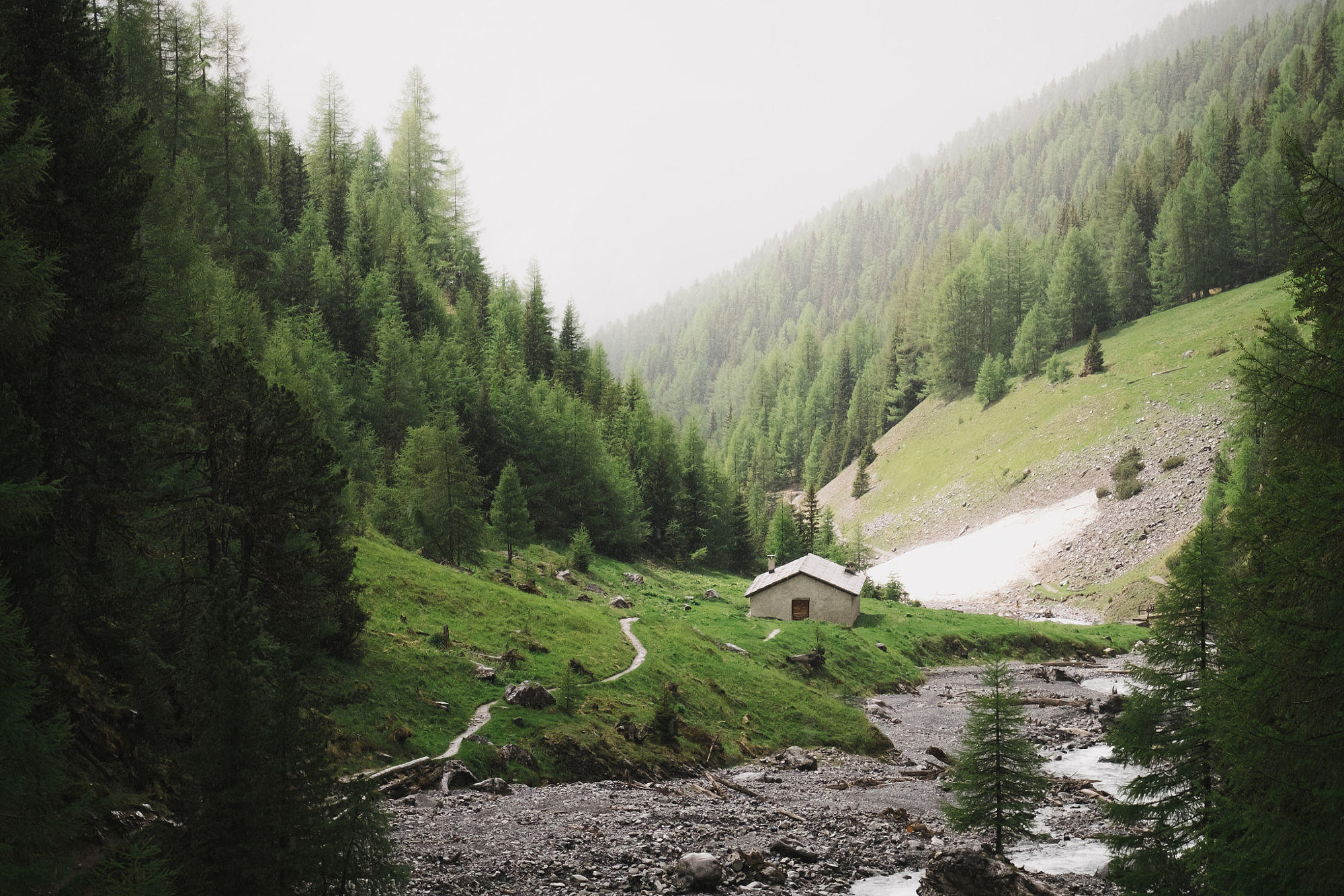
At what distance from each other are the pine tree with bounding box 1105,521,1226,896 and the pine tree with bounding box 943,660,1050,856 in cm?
293

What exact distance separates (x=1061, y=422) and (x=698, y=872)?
9868 centimetres

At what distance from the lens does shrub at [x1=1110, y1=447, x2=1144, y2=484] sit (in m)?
83.1

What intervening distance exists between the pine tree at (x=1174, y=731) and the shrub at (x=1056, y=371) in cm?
9985

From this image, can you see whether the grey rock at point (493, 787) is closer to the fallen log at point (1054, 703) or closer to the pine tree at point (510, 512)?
the pine tree at point (510, 512)

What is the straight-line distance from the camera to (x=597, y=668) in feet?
125

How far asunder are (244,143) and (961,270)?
4678 inches

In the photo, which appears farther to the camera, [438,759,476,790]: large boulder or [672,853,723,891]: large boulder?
[438,759,476,790]: large boulder

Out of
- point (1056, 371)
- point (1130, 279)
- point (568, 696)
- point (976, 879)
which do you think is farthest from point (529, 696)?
point (1130, 279)

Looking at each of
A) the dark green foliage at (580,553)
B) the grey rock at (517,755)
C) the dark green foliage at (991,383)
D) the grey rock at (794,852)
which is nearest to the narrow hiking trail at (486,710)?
the grey rock at (517,755)

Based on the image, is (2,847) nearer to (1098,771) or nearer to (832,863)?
(832,863)

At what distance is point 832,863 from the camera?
22594 millimetres

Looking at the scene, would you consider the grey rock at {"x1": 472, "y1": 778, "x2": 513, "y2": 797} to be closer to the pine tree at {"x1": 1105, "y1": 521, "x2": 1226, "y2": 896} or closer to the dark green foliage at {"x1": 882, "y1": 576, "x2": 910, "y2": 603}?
the pine tree at {"x1": 1105, "y1": 521, "x2": 1226, "y2": 896}

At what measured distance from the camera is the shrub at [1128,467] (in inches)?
3273

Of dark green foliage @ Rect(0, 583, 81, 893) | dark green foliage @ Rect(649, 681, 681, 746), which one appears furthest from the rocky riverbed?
dark green foliage @ Rect(0, 583, 81, 893)
